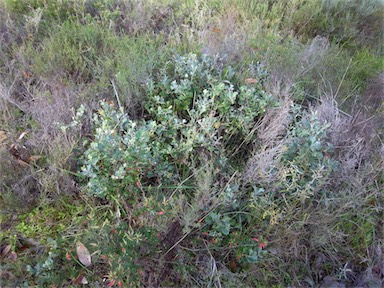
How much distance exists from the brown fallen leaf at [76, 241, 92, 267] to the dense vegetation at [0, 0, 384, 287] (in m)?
0.01

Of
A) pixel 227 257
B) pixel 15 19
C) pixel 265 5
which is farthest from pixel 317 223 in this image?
pixel 15 19

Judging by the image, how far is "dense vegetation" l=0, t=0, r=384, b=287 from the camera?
2.30 meters

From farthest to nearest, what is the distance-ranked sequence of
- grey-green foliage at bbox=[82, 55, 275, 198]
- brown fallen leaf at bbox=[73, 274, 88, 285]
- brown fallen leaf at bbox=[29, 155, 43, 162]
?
brown fallen leaf at bbox=[29, 155, 43, 162] < grey-green foliage at bbox=[82, 55, 275, 198] < brown fallen leaf at bbox=[73, 274, 88, 285]

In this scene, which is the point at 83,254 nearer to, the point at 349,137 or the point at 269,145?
the point at 269,145

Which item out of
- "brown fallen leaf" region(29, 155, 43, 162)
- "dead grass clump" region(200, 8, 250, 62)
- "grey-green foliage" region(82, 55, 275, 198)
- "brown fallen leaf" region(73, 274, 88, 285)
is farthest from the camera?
"dead grass clump" region(200, 8, 250, 62)

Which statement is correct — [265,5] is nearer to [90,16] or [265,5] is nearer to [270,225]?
[90,16]

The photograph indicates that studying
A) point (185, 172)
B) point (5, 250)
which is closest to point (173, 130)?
point (185, 172)

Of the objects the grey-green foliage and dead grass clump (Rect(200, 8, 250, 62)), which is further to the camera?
dead grass clump (Rect(200, 8, 250, 62))

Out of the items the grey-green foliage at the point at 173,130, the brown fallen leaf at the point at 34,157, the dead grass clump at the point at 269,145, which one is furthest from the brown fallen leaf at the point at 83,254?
the dead grass clump at the point at 269,145

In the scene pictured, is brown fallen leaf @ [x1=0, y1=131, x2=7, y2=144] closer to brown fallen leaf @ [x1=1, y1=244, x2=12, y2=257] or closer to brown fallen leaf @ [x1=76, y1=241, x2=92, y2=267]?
brown fallen leaf @ [x1=1, y1=244, x2=12, y2=257]

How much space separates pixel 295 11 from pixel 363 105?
5.79ft

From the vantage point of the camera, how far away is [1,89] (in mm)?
3006

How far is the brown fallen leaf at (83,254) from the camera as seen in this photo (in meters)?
2.27

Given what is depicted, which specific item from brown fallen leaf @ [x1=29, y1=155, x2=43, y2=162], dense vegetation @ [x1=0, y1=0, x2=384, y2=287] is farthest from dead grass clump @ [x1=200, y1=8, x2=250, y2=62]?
brown fallen leaf @ [x1=29, y1=155, x2=43, y2=162]
